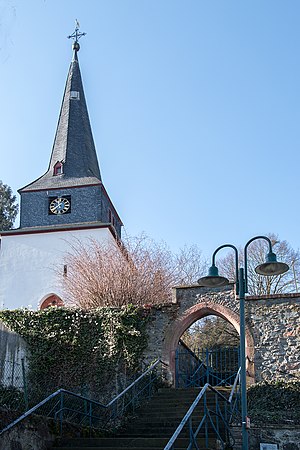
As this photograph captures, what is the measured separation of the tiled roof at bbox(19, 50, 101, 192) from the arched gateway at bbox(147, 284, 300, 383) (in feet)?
44.7

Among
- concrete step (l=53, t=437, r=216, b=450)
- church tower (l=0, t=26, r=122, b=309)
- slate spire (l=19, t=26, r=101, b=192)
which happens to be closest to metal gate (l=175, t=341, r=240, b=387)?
concrete step (l=53, t=437, r=216, b=450)

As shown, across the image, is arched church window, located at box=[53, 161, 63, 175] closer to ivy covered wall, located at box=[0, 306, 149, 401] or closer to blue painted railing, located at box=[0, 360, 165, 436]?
ivy covered wall, located at box=[0, 306, 149, 401]

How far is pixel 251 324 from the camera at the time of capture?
15250mm

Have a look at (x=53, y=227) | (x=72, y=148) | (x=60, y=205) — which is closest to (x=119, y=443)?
(x=53, y=227)

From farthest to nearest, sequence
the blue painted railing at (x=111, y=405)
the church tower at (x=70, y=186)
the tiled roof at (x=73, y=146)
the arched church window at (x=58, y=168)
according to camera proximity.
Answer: the arched church window at (x=58, y=168) < the tiled roof at (x=73, y=146) < the church tower at (x=70, y=186) < the blue painted railing at (x=111, y=405)

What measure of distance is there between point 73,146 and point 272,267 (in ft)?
78.2

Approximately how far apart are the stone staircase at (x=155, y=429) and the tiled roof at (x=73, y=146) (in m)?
16.8

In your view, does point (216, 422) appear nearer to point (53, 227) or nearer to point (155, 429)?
point (155, 429)

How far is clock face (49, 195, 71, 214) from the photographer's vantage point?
28406mm

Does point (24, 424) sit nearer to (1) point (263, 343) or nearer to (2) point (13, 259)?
(1) point (263, 343)

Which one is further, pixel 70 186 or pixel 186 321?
pixel 70 186

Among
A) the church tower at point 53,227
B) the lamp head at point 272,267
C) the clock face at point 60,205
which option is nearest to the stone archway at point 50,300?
the church tower at point 53,227

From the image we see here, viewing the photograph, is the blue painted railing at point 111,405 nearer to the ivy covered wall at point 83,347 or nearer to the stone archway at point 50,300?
the ivy covered wall at point 83,347

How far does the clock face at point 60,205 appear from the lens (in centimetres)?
2841
